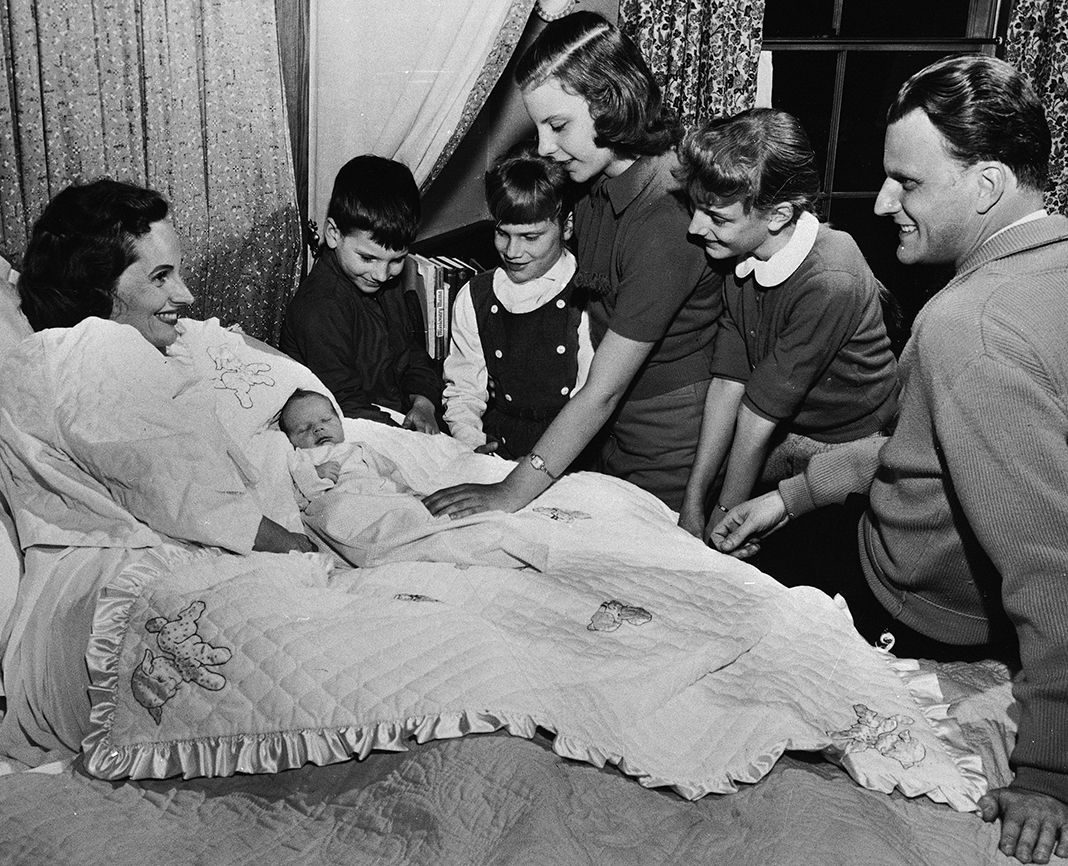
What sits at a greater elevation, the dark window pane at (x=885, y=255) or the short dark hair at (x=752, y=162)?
the short dark hair at (x=752, y=162)

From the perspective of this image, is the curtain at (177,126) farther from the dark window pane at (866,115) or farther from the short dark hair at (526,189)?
the dark window pane at (866,115)

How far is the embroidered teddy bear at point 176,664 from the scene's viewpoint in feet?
5.15

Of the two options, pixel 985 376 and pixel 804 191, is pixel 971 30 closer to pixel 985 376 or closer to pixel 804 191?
pixel 804 191

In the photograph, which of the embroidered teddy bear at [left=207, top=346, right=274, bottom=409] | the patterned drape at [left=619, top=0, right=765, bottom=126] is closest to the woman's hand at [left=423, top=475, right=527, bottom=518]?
the embroidered teddy bear at [left=207, top=346, right=274, bottom=409]

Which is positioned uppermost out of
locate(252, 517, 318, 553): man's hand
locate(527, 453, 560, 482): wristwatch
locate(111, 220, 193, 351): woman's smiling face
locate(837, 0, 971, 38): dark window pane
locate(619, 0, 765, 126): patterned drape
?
locate(837, 0, 971, 38): dark window pane

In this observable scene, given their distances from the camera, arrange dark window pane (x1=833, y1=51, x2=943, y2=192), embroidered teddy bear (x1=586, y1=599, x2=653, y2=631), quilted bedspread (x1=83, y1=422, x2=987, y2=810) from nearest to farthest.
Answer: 1. quilted bedspread (x1=83, y1=422, x2=987, y2=810)
2. embroidered teddy bear (x1=586, y1=599, x2=653, y2=631)
3. dark window pane (x1=833, y1=51, x2=943, y2=192)

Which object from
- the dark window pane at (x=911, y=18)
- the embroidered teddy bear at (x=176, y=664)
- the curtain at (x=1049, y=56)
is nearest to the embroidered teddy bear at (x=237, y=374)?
the embroidered teddy bear at (x=176, y=664)

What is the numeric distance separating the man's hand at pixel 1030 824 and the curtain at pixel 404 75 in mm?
2660

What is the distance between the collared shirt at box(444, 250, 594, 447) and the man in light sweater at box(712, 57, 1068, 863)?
0.90m

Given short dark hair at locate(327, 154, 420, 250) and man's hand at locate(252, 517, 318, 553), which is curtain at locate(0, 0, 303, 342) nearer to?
short dark hair at locate(327, 154, 420, 250)

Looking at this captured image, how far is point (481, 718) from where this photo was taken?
1.46 metres

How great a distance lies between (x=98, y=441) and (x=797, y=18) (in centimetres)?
333

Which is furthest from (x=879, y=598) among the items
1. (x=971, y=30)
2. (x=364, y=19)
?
(x=971, y=30)

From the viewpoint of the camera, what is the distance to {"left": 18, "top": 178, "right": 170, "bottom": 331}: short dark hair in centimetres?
204
